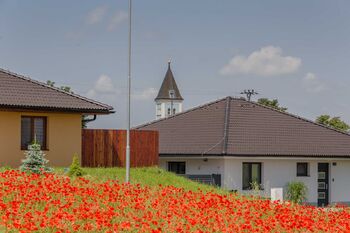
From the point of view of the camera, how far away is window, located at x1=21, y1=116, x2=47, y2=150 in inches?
1276

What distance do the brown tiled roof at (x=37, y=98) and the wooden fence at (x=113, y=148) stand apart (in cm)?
119

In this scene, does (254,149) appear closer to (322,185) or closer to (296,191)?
(296,191)

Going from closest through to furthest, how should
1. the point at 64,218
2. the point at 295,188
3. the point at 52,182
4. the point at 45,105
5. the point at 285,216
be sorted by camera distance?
the point at 64,218 → the point at 285,216 → the point at 52,182 → the point at 45,105 → the point at 295,188

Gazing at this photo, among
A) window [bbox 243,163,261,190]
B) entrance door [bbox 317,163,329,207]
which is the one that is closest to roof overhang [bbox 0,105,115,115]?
window [bbox 243,163,261,190]

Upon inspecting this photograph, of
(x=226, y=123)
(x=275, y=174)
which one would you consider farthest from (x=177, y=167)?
(x=275, y=174)

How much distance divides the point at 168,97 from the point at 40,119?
206ft

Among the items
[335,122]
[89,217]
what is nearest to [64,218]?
[89,217]

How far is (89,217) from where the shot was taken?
14.0 m

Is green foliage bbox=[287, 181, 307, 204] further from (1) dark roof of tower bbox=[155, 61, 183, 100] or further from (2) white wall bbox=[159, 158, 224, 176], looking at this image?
(1) dark roof of tower bbox=[155, 61, 183, 100]

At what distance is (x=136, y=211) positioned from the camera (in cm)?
1568

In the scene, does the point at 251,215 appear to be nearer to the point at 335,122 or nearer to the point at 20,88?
the point at 20,88

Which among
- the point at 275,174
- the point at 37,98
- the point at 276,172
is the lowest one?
the point at 275,174

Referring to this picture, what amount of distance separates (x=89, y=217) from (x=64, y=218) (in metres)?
0.72

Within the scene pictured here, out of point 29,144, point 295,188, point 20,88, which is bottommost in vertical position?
point 295,188
